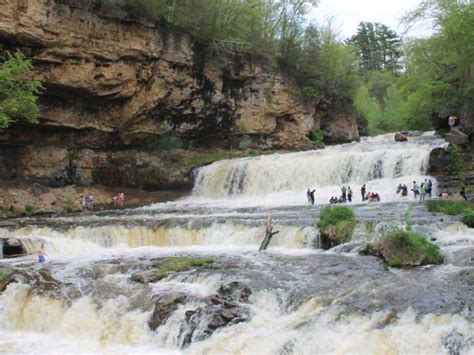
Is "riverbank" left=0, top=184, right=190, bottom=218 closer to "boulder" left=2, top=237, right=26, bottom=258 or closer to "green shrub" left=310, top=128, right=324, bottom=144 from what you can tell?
"boulder" left=2, top=237, right=26, bottom=258

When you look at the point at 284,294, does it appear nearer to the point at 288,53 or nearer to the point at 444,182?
the point at 444,182

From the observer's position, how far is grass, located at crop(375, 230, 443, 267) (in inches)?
494

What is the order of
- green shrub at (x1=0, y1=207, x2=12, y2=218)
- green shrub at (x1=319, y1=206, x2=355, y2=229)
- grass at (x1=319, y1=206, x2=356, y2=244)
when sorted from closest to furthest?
grass at (x1=319, y1=206, x2=356, y2=244)
green shrub at (x1=319, y1=206, x2=355, y2=229)
green shrub at (x1=0, y1=207, x2=12, y2=218)

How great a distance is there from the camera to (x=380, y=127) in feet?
222

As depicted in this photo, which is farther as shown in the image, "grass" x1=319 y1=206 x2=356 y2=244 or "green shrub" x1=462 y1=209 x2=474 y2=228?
"green shrub" x1=462 y1=209 x2=474 y2=228

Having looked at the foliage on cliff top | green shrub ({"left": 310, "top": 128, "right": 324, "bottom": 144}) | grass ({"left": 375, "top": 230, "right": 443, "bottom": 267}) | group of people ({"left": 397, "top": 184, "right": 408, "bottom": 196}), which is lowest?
grass ({"left": 375, "top": 230, "right": 443, "bottom": 267})

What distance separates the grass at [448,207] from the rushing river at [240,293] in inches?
15.5

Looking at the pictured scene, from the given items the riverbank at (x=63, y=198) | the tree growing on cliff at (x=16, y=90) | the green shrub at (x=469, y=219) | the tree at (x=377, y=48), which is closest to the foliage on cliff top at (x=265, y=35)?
the tree growing on cliff at (x=16, y=90)

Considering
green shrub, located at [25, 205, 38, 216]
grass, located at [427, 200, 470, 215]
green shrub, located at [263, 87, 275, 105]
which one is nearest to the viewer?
grass, located at [427, 200, 470, 215]

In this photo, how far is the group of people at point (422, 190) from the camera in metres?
22.7

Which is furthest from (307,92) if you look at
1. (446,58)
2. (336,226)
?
(336,226)

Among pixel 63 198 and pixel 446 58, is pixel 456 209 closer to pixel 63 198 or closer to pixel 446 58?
pixel 446 58

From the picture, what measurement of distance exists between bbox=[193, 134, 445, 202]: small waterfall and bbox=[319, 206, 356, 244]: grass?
32.2ft

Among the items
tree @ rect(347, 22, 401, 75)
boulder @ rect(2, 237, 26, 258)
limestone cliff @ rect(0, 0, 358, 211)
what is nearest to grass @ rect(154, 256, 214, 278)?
boulder @ rect(2, 237, 26, 258)
